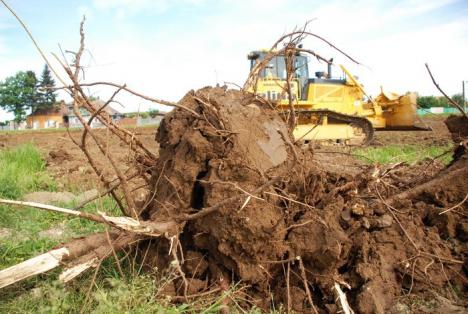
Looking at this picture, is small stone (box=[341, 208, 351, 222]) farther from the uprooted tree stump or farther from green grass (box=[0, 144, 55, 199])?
green grass (box=[0, 144, 55, 199])

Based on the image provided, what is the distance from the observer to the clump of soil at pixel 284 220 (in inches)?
103

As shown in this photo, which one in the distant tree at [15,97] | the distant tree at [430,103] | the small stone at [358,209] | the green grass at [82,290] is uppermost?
the distant tree at [15,97]

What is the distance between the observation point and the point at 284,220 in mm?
2717

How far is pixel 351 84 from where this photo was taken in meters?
14.5

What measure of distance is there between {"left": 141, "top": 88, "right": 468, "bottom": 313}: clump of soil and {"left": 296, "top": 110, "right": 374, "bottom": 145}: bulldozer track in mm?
9193

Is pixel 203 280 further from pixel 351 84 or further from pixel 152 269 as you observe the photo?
pixel 351 84

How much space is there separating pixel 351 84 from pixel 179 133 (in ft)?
41.2

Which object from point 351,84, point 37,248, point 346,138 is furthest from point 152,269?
point 351,84

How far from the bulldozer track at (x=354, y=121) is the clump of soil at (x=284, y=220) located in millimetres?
9193

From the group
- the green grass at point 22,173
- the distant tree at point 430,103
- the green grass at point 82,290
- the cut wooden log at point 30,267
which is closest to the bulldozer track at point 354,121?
the distant tree at point 430,103

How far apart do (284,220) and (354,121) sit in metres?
10.7

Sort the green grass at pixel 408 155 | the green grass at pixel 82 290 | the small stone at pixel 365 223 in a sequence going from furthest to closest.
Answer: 1. the green grass at pixel 408 155
2. the small stone at pixel 365 223
3. the green grass at pixel 82 290

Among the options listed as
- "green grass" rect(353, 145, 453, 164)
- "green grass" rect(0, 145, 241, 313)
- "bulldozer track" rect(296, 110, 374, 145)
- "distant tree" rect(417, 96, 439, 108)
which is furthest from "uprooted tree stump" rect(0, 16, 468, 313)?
"bulldozer track" rect(296, 110, 374, 145)

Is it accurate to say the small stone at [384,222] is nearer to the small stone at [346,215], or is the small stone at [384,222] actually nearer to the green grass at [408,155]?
the small stone at [346,215]
